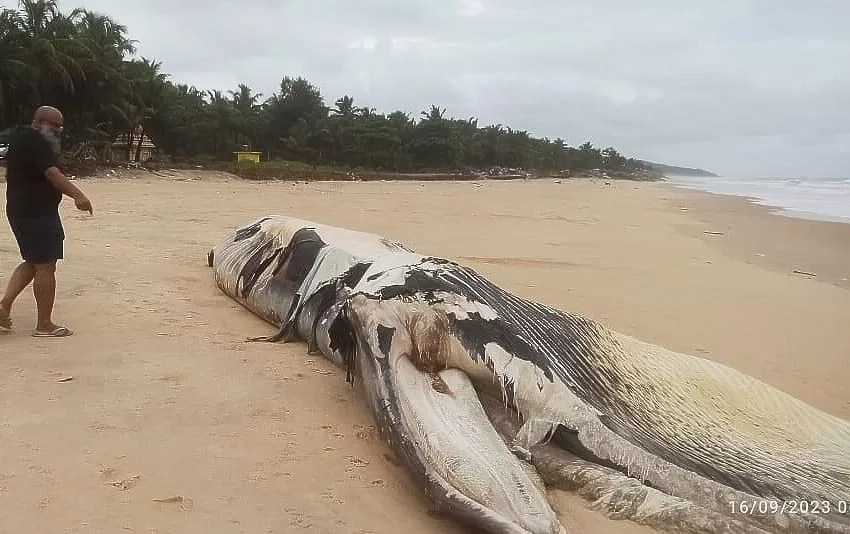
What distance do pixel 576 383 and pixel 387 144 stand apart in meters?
51.3

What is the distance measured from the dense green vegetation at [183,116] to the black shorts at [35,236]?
963 inches

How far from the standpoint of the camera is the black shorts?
4152 millimetres

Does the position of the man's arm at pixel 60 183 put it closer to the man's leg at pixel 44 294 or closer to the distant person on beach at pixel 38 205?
the distant person on beach at pixel 38 205

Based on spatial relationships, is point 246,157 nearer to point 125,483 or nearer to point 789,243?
point 789,243

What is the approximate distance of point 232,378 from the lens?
3523mm

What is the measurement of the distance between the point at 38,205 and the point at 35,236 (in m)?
0.19

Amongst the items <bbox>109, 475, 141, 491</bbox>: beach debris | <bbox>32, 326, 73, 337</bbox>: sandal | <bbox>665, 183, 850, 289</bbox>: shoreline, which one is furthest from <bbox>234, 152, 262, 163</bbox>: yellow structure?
<bbox>109, 475, 141, 491</bbox>: beach debris

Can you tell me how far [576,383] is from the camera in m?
2.94

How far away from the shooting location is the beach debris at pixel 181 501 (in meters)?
2.31

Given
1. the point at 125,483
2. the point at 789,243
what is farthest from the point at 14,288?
the point at 789,243

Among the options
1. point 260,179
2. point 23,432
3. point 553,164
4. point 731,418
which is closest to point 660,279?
point 731,418

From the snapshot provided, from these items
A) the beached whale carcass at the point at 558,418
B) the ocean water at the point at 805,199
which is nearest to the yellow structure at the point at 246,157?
the ocean water at the point at 805,199

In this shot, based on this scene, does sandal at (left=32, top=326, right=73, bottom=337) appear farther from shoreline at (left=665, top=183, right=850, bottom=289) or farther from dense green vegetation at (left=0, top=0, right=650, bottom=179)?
dense green vegetation at (left=0, top=0, right=650, bottom=179)

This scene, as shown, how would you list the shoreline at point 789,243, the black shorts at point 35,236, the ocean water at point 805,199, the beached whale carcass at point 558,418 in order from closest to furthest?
the beached whale carcass at point 558,418 → the black shorts at point 35,236 → the shoreline at point 789,243 → the ocean water at point 805,199
